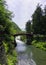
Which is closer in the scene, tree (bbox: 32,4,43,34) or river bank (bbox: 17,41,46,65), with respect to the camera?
river bank (bbox: 17,41,46,65)

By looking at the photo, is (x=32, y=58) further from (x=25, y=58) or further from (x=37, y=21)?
(x=37, y=21)

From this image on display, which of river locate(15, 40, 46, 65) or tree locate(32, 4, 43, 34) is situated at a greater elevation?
tree locate(32, 4, 43, 34)

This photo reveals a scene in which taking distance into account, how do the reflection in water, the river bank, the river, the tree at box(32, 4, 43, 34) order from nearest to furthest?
the reflection in water → the river bank → the river → the tree at box(32, 4, 43, 34)

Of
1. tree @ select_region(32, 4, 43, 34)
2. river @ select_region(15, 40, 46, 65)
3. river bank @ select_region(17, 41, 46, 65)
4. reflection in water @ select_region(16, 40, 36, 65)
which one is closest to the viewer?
reflection in water @ select_region(16, 40, 36, 65)

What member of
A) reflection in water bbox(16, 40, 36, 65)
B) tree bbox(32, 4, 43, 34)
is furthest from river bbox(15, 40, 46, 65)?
tree bbox(32, 4, 43, 34)

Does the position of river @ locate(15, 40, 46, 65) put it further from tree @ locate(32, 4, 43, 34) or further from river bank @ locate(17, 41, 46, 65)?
tree @ locate(32, 4, 43, 34)

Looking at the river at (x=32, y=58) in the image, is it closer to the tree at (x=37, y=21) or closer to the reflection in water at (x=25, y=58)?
the reflection in water at (x=25, y=58)

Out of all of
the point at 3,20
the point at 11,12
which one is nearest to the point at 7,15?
the point at 11,12

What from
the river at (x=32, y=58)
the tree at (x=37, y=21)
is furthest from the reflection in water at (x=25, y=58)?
the tree at (x=37, y=21)

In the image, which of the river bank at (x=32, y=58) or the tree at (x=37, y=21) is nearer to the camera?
the river bank at (x=32, y=58)

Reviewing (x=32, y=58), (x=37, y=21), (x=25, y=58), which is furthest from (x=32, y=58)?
(x=37, y=21)

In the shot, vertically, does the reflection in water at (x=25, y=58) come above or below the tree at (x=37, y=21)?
below

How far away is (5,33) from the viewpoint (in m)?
36.3

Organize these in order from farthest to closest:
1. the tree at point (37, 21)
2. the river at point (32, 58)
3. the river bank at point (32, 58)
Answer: the tree at point (37, 21) < the river at point (32, 58) < the river bank at point (32, 58)
